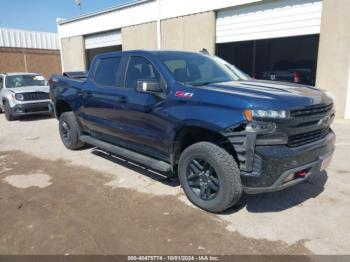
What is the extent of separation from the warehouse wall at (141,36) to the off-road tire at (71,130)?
8693 millimetres

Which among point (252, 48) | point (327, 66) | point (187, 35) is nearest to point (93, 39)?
point (187, 35)

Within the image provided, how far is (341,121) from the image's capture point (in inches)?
366

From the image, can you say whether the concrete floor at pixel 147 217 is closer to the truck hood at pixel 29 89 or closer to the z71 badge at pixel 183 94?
the z71 badge at pixel 183 94

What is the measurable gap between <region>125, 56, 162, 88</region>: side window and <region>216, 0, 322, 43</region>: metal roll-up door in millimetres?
7310

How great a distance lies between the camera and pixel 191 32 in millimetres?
13086

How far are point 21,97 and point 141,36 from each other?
6.49 m

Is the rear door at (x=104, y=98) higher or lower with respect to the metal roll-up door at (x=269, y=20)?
lower

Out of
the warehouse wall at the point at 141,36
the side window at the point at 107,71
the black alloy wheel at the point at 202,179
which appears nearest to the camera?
the black alloy wheel at the point at 202,179

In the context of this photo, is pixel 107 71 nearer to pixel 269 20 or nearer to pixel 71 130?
pixel 71 130

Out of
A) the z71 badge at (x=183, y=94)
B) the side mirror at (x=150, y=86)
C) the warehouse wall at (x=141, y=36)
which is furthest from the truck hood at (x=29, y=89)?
the z71 badge at (x=183, y=94)

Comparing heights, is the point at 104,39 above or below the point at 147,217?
above

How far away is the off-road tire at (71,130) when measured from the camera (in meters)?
6.57

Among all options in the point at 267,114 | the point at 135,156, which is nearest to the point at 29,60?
the point at 135,156

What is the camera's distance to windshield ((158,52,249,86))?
4.36 m
